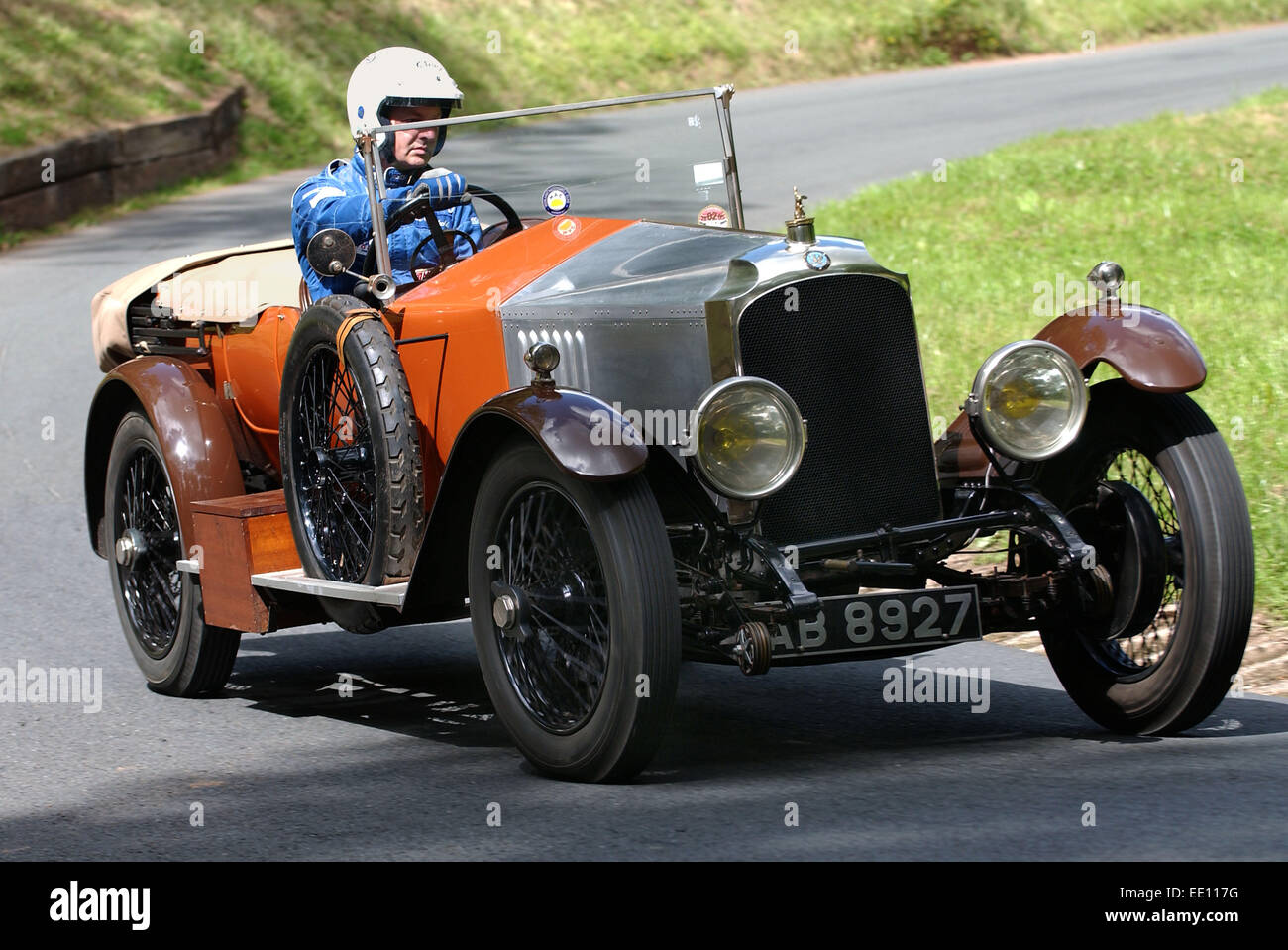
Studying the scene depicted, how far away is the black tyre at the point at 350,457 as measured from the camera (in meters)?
5.57

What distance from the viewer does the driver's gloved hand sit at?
6.08m

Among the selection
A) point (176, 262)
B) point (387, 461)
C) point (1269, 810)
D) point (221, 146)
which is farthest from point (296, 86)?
point (1269, 810)

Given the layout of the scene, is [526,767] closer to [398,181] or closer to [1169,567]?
[1169,567]

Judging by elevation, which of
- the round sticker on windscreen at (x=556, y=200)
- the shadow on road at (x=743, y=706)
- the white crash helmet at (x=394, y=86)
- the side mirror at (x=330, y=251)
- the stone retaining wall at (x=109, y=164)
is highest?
the stone retaining wall at (x=109, y=164)

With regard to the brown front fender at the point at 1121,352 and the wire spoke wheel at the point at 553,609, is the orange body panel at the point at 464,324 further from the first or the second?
the brown front fender at the point at 1121,352

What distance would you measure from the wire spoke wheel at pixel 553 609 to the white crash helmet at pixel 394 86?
1670 millimetres

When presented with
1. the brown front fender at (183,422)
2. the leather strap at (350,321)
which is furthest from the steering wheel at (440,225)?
the brown front fender at (183,422)

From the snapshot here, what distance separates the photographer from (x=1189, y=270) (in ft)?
38.9

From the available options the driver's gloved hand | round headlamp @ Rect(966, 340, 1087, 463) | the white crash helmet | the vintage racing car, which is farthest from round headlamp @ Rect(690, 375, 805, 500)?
the white crash helmet

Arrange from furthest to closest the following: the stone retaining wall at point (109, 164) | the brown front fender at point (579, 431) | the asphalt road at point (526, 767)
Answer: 1. the stone retaining wall at point (109, 164)
2. the brown front fender at point (579, 431)
3. the asphalt road at point (526, 767)

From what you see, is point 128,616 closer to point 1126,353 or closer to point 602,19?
point 1126,353

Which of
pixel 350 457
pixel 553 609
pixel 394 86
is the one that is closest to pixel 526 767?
pixel 553 609

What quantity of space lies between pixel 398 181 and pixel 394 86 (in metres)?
0.31

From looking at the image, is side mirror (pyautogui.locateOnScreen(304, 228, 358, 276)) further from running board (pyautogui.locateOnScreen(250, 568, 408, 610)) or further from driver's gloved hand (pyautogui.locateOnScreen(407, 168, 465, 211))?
running board (pyautogui.locateOnScreen(250, 568, 408, 610))
